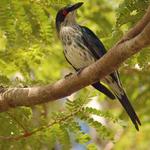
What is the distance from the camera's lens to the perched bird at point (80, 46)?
4113mm

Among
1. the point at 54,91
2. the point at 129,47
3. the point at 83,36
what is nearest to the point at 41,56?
the point at 83,36

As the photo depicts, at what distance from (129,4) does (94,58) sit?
1315mm

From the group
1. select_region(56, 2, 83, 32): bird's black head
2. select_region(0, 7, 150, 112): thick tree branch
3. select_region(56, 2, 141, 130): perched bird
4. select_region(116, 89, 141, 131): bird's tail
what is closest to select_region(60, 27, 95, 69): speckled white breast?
select_region(56, 2, 141, 130): perched bird

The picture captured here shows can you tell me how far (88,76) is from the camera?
281 cm

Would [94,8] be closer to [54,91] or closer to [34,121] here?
[34,121]

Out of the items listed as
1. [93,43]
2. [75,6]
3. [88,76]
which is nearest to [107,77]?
[93,43]

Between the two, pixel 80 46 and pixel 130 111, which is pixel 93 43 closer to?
pixel 80 46

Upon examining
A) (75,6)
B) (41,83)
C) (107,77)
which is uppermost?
(75,6)

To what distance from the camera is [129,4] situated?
303 cm

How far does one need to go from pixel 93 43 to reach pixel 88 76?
4.79 ft

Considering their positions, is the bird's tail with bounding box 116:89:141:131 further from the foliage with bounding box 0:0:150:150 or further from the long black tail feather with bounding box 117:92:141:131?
the foliage with bounding box 0:0:150:150

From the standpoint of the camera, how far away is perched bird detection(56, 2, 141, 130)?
4.11 meters

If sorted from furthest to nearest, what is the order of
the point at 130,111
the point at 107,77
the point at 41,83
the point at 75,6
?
1. the point at 107,77
2. the point at 75,6
3. the point at 130,111
4. the point at 41,83

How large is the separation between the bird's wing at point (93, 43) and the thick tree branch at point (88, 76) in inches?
44.1
